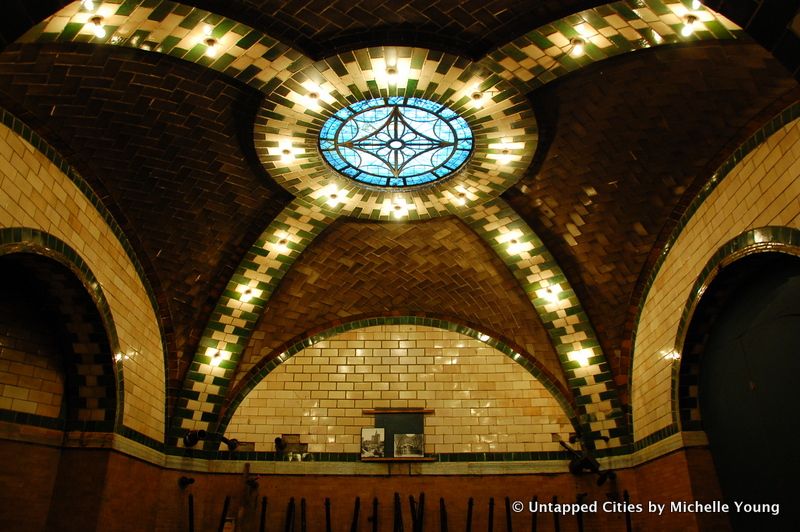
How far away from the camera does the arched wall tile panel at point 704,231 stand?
23.0ft

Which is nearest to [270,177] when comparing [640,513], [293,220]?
[293,220]

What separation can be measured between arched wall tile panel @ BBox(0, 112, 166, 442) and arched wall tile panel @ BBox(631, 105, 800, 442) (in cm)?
820

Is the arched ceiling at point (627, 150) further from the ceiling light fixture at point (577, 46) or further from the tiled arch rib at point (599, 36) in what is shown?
the ceiling light fixture at point (577, 46)

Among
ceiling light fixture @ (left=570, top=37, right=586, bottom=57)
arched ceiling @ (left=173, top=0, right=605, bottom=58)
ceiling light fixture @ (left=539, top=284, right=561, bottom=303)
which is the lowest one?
ceiling light fixture @ (left=539, top=284, right=561, bottom=303)

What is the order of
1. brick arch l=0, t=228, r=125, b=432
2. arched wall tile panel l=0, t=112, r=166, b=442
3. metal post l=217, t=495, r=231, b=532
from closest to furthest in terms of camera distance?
arched wall tile panel l=0, t=112, r=166, b=442
brick arch l=0, t=228, r=125, b=432
metal post l=217, t=495, r=231, b=532

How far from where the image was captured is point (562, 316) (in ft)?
38.7

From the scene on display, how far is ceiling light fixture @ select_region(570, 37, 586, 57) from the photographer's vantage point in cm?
741

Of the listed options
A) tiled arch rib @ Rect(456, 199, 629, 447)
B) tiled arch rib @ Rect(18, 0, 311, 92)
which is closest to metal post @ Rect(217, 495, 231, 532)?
tiled arch rib @ Rect(456, 199, 629, 447)

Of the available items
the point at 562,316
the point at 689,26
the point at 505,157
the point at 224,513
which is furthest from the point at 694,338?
the point at 224,513

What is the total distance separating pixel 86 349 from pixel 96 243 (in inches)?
61.7

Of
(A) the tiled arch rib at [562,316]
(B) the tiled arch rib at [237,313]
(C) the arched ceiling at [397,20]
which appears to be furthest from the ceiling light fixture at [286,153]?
(A) the tiled arch rib at [562,316]

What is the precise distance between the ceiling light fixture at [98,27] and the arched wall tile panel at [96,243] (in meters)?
1.61

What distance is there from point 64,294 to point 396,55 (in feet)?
18.3

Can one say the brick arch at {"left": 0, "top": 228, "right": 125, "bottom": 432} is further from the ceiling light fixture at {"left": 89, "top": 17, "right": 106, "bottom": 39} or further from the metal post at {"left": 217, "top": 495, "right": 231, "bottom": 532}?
the ceiling light fixture at {"left": 89, "top": 17, "right": 106, "bottom": 39}
